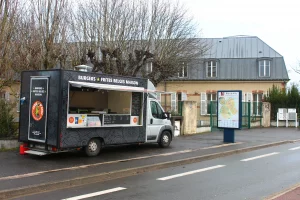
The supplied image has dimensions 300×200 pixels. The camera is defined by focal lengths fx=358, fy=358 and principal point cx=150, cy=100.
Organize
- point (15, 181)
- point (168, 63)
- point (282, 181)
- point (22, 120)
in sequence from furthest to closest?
1. point (168, 63)
2. point (22, 120)
3. point (282, 181)
4. point (15, 181)

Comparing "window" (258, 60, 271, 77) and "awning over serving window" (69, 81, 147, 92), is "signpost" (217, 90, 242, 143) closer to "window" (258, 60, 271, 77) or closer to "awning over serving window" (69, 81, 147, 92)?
"awning over serving window" (69, 81, 147, 92)

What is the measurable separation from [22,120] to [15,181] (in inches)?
163

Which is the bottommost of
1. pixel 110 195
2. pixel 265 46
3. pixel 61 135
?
pixel 110 195

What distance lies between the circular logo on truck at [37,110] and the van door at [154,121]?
412 cm

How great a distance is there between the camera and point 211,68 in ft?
120

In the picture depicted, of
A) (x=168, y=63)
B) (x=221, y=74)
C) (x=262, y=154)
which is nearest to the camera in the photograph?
(x=262, y=154)

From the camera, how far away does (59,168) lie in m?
9.41

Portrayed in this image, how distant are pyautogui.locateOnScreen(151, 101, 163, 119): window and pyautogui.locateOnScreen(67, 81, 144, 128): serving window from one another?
0.83 m

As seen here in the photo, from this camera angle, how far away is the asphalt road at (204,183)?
22.7 feet

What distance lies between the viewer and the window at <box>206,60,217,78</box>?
119 feet

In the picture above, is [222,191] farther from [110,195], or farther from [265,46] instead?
[265,46]

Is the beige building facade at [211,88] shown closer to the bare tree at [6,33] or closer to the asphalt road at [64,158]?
the asphalt road at [64,158]

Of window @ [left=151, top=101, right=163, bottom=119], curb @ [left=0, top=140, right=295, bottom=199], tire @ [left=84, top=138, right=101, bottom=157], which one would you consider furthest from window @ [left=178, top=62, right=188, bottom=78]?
tire @ [left=84, top=138, right=101, bottom=157]

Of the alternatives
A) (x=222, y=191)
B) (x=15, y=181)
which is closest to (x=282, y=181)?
(x=222, y=191)
